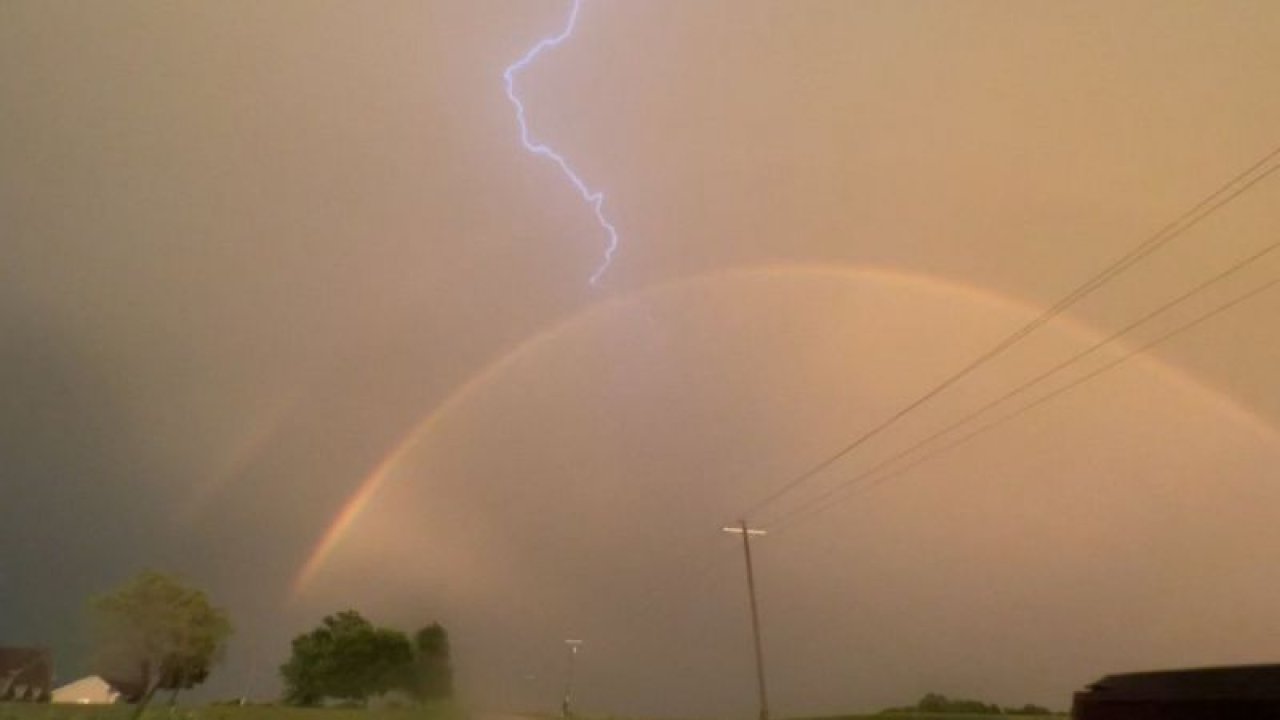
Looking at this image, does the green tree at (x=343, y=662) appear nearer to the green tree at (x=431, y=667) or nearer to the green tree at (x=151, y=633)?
the green tree at (x=431, y=667)

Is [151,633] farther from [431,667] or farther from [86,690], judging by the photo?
[86,690]

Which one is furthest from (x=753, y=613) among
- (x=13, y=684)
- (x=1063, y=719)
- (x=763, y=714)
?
(x=13, y=684)

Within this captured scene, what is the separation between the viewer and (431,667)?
140 ft

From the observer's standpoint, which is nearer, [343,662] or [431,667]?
[431,667]

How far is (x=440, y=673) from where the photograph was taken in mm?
40281

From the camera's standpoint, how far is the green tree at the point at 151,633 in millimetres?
35688

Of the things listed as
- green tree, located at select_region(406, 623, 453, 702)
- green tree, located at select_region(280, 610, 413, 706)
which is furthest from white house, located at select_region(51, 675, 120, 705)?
green tree, located at select_region(406, 623, 453, 702)

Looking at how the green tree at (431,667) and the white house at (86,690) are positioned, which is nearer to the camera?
the green tree at (431,667)

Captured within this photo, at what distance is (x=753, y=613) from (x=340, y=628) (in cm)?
3592

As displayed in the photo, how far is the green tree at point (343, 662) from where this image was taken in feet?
178

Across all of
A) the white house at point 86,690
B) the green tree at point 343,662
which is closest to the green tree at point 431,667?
the green tree at point 343,662

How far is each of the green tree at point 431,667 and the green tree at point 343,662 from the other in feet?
15.9

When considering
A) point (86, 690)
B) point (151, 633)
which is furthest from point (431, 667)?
point (86, 690)

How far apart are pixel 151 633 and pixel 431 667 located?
38.9 feet
